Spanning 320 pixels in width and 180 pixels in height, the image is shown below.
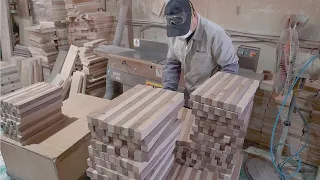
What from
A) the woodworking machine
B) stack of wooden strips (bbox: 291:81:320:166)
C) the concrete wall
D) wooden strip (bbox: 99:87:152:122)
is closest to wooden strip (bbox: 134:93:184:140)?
wooden strip (bbox: 99:87:152:122)

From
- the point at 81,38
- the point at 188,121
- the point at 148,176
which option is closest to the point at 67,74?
the point at 81,38

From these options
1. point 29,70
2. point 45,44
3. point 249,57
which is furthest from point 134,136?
point 29,70

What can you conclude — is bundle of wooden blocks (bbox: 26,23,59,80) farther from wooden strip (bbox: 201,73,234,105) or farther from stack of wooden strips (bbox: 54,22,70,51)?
wooden strip (bbox: 201,73,234,105)

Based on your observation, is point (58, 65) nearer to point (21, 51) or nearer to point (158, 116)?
point (21, 51)

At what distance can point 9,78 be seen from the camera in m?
4.40

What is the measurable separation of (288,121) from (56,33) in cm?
417

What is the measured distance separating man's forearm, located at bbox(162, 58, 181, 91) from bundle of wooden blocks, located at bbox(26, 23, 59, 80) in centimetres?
293

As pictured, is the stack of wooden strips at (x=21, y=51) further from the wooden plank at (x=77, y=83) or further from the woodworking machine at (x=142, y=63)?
the woodworking machine at (x=142, y=63)

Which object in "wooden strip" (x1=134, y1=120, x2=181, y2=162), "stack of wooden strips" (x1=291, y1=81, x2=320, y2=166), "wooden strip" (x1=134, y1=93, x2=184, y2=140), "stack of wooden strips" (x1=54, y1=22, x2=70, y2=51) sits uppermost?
"stack of wooden strips" (x1=54, y1=22, x2=70, y2=51)

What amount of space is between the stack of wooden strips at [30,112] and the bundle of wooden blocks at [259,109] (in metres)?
2.32

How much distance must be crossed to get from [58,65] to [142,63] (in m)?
1.99

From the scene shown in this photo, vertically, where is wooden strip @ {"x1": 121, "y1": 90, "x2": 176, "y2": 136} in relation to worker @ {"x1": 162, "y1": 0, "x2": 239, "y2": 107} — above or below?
below

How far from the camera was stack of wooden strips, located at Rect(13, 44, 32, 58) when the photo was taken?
16.1 ft

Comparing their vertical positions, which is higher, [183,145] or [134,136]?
[134,136]
